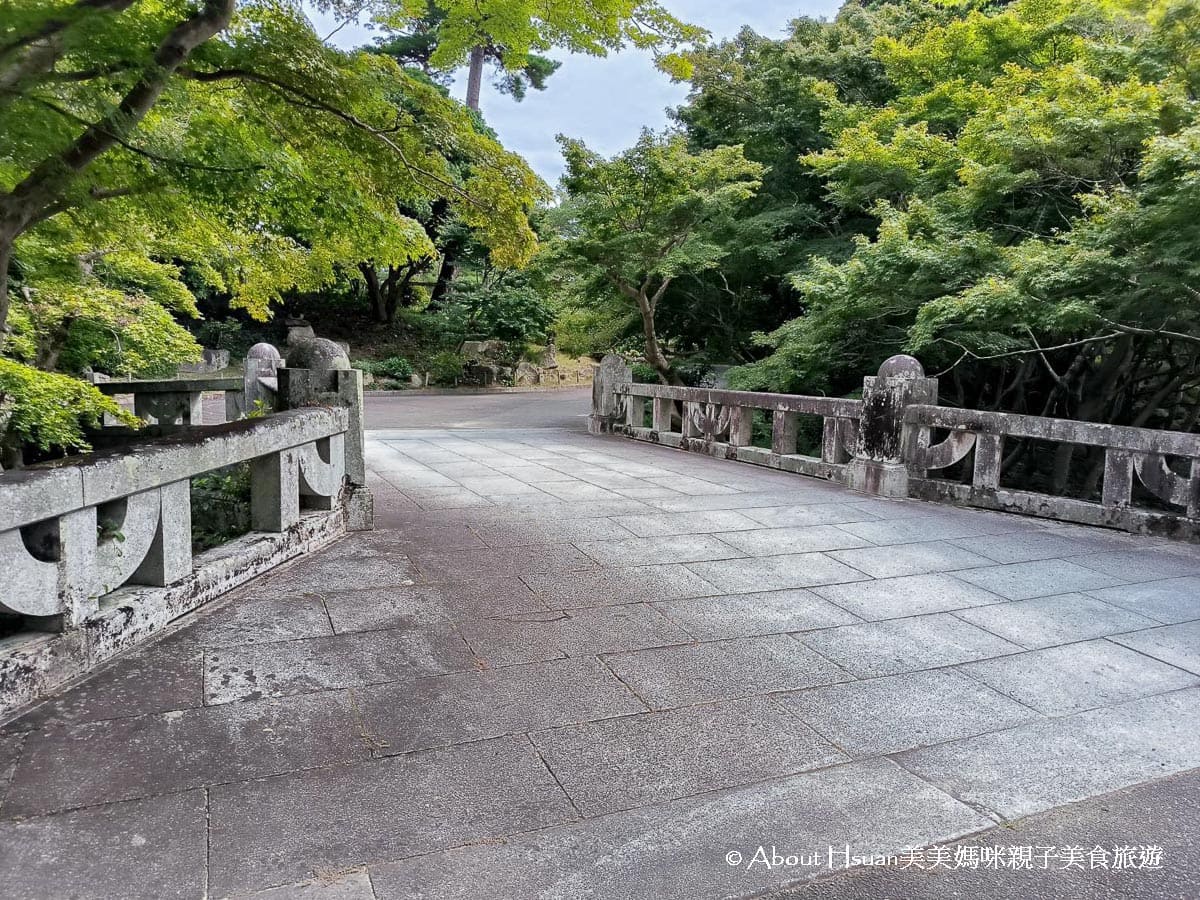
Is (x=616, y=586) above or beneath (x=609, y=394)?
beneath

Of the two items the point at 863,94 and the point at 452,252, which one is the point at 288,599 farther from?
the point at 452,252

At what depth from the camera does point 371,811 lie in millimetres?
1984

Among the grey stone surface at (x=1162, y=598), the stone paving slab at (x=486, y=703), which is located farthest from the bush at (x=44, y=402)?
the grey stone surface at (x=1162, y=598)

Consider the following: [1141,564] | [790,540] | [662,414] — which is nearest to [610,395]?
[662,414]

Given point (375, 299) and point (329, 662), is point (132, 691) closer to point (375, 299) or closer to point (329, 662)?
point (329, 662)

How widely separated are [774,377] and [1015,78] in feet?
15.5

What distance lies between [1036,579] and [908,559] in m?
0.68

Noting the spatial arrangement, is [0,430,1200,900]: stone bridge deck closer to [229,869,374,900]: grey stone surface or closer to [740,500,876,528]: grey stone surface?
[229,869,374,900]: grey stone surface

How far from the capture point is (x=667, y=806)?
206 centimetres

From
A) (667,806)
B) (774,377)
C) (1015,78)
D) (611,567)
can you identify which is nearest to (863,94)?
(1015,78)

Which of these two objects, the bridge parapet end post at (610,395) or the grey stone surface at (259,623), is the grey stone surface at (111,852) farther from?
the bridge parapet end post at (610,395)

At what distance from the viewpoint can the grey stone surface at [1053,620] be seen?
338 cm

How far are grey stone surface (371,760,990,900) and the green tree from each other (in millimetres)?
9533

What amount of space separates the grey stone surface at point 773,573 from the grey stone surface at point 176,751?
2.17 m
